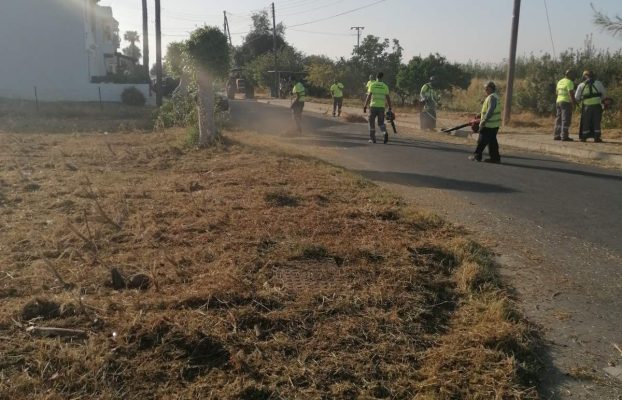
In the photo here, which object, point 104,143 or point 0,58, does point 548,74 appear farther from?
point 0,58

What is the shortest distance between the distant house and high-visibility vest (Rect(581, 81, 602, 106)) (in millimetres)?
24766

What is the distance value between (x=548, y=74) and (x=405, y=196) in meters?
17.4

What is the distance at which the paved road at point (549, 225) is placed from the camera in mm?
3590

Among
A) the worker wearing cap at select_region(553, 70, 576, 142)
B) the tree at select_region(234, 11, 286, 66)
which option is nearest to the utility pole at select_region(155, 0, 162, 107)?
the worker wearing cap at select_region(553, 70, 576, 142)

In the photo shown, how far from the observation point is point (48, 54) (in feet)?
103

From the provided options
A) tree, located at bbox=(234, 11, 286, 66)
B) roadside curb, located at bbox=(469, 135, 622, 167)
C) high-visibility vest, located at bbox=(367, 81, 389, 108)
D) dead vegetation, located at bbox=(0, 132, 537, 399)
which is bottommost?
dead vegetation, located at bbox=(0, 132, 537, 399)

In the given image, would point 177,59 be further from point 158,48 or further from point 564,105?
point 158,48

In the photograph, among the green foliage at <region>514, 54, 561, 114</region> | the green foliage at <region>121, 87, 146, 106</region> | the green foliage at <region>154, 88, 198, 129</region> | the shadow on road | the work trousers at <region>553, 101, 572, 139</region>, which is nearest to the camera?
the shadow on road

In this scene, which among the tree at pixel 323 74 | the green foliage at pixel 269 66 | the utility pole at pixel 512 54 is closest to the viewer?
the utility pole at pixel 512 54

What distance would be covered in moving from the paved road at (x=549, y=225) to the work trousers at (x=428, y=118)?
502 cm

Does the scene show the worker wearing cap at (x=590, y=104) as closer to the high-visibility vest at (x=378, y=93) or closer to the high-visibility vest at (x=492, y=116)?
the high-visibility vest at (x=492, y=116)

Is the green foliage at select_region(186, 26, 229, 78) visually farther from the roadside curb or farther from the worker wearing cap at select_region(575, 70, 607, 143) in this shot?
the worker wearing cap at select_region(575, 70, 607, 143)

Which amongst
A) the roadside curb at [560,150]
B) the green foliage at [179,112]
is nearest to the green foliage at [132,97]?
the green foliage at [179,112]

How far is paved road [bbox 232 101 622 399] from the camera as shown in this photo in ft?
11.8
